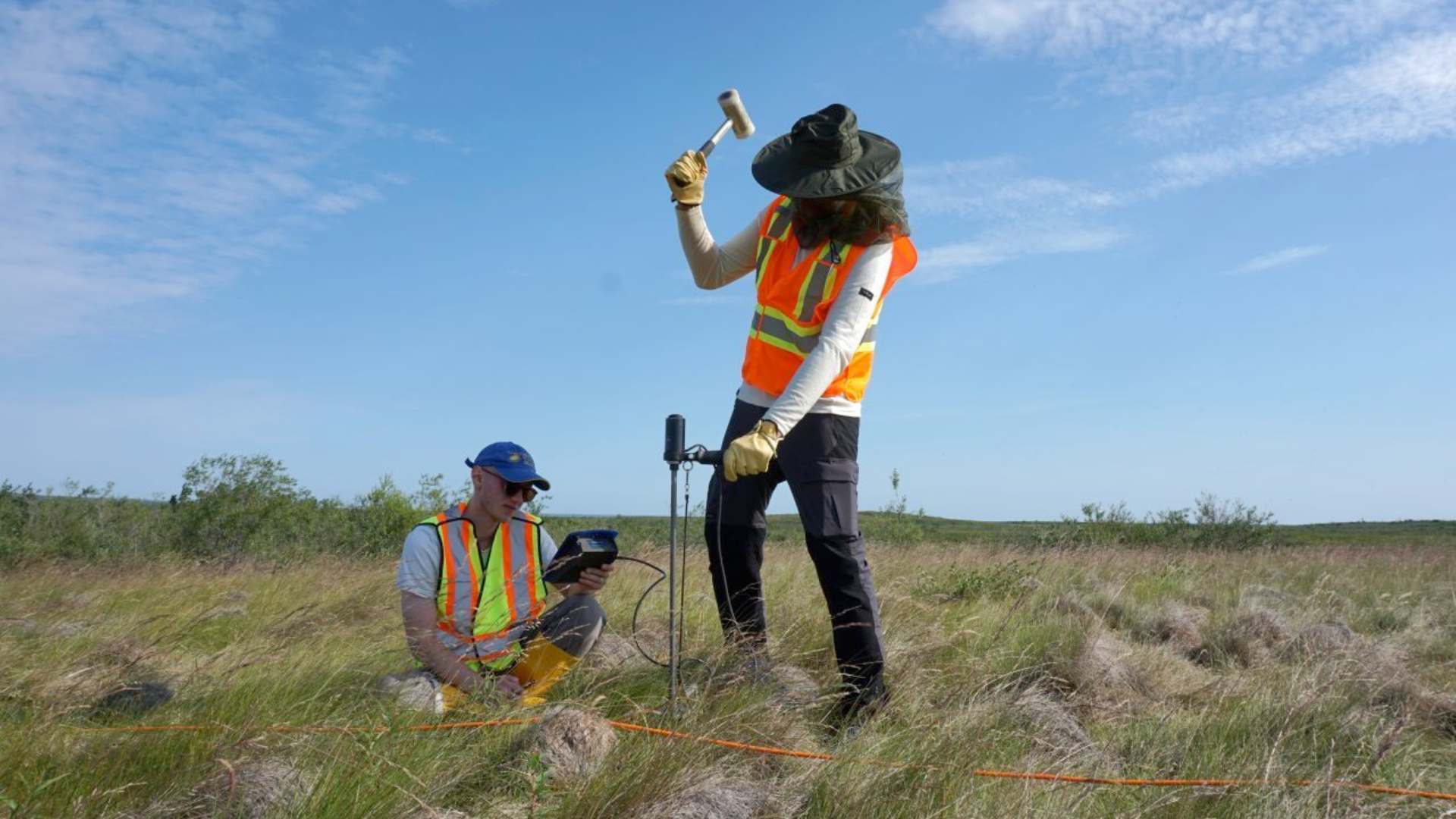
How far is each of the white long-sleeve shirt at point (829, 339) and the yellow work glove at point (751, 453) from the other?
0.08 m

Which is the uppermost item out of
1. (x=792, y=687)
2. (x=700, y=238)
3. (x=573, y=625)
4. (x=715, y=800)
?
(x=700, y=238)

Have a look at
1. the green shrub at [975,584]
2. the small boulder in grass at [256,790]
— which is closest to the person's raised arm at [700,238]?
the small boulder in grass at [256,790]

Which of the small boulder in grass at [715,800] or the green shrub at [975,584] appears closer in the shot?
the small boulder in grass at [715,800]

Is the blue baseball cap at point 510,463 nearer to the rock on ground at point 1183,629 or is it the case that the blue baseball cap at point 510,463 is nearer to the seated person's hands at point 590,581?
the seated person's hands at point 590,581

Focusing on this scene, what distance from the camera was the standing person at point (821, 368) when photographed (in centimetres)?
365

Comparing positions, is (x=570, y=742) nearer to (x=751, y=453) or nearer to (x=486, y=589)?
(x=751, y=453)

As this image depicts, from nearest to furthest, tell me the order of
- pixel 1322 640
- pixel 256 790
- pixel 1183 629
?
pixel 256 790, pixel 1322 640, pixel 1183 629

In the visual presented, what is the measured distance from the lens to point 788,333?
12.7ft

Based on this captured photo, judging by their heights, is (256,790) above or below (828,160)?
below

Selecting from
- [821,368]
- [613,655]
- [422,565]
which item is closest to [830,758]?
[821,368]

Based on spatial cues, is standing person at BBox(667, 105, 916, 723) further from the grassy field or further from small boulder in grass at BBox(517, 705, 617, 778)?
small boulder in grass at BBox(517, 705, 617, 778)

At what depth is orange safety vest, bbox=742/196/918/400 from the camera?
377 centimetres

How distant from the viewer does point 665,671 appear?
4.04 meters

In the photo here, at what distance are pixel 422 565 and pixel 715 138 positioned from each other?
2.09m
